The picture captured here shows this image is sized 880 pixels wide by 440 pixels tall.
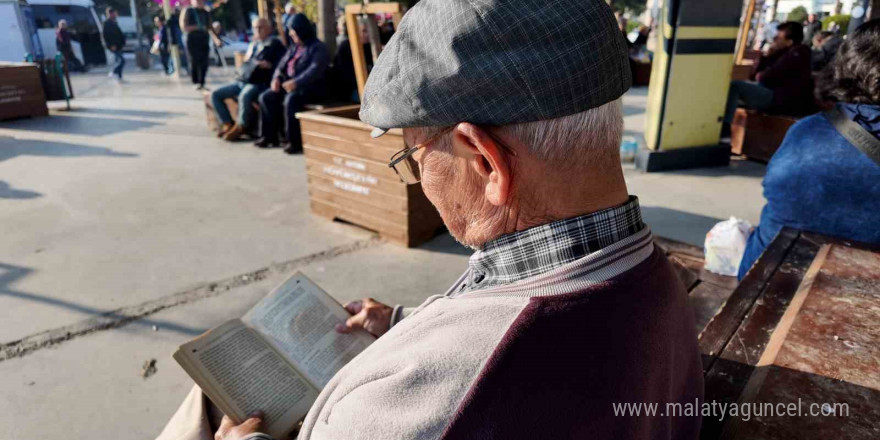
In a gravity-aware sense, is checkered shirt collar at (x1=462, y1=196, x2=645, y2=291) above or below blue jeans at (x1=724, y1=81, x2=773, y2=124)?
above

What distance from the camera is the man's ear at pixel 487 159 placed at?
841 mm

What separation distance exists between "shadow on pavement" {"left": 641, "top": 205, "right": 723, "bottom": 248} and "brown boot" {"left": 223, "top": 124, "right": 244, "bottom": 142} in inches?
198

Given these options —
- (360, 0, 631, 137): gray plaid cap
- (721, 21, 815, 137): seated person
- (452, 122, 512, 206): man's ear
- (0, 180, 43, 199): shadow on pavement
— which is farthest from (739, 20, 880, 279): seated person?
(0, 180, 43, 199): shadow on pavement

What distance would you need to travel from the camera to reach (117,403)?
2.29 m

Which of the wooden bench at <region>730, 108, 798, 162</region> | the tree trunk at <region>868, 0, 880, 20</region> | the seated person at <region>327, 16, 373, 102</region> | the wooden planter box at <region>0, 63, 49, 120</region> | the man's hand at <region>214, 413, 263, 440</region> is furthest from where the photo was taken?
the wooden planter box at <region>0, 63, 49, 120</region>

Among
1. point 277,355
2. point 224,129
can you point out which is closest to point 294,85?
point 224,129

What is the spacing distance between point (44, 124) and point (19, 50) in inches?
297

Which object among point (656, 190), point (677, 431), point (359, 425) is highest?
point (359, 425)

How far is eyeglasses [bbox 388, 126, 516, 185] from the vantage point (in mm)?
855

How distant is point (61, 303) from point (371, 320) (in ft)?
7.54

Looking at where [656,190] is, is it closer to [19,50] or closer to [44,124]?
[44,124]

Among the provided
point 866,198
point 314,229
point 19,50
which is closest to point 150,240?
point 314,229

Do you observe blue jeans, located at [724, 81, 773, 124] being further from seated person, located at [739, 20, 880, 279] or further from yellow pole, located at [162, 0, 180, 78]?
yellow pole, located at [162, 0, 180, 78]

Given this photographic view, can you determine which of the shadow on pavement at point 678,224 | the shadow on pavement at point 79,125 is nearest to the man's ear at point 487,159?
the shadow on pavement at point 678,224
